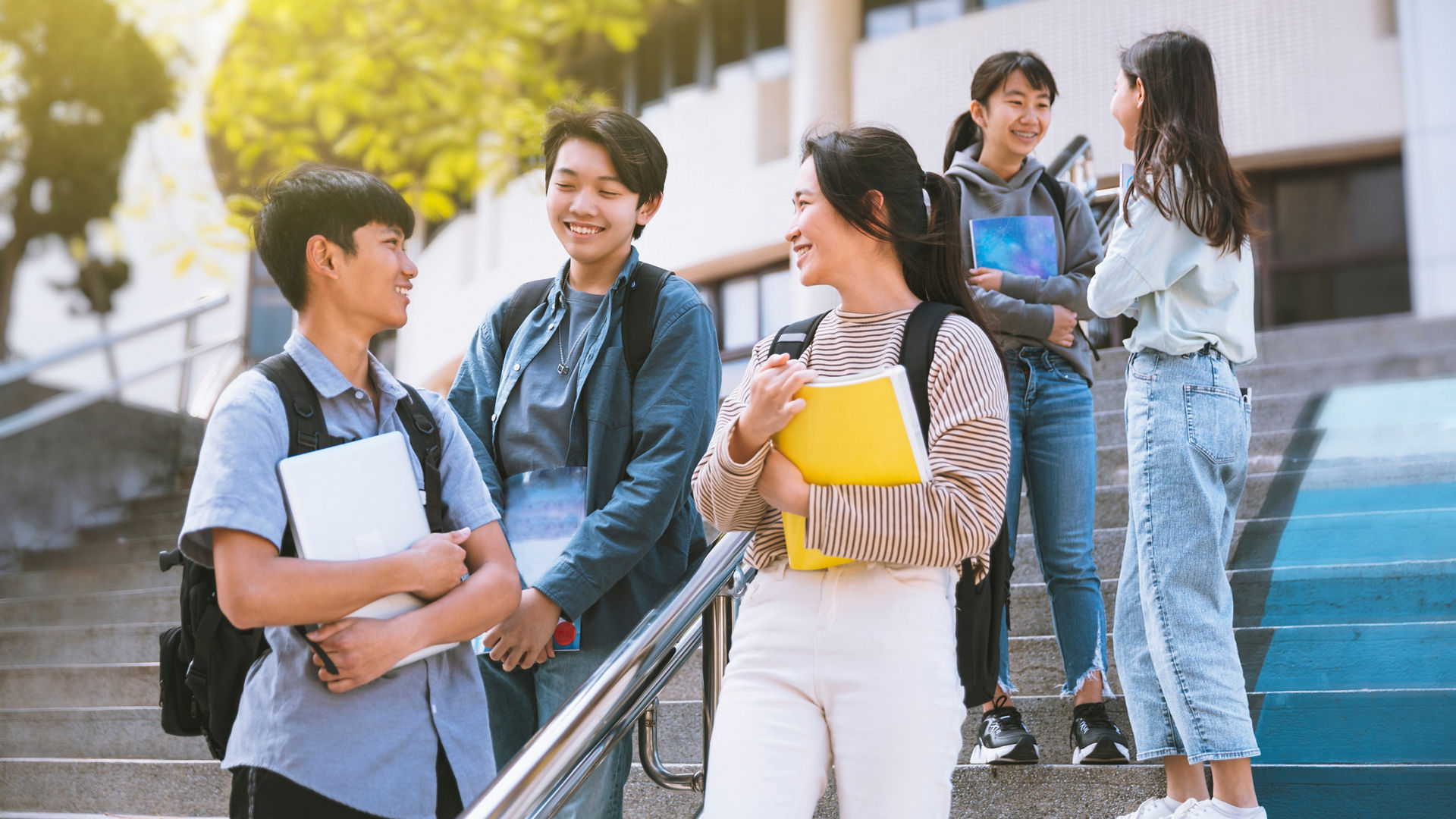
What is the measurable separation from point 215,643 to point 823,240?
1122 mm

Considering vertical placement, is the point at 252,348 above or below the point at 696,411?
above

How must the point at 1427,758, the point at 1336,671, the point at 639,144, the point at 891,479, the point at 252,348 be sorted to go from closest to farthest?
the point at 891,479 < the point at 639,144 < the point at 1427,758 < the point at 1336,671 < the point at 252,348

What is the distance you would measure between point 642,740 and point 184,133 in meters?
7.86

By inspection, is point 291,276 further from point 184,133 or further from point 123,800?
point 184,133

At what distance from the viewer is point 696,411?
228cm

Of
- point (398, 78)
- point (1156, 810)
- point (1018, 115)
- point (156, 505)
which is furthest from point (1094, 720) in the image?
point (398, 78)

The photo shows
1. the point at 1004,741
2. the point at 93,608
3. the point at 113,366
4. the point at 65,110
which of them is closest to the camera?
the point at 1004,741

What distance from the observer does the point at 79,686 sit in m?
4.75

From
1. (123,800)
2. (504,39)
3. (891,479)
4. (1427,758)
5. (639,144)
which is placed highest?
(504,39)

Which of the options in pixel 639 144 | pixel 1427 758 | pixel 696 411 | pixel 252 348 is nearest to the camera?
pixel 696 411

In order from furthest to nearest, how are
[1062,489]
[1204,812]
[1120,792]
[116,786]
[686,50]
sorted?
[686,50], [116,786], [1062,489], [1120,792], [1204,812]

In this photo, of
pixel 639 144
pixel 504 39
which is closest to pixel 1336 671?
pixel 639 144

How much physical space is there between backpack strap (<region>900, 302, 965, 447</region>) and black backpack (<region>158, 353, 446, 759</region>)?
0.90m

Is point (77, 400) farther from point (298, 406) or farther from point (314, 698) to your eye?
point (314, 698)
